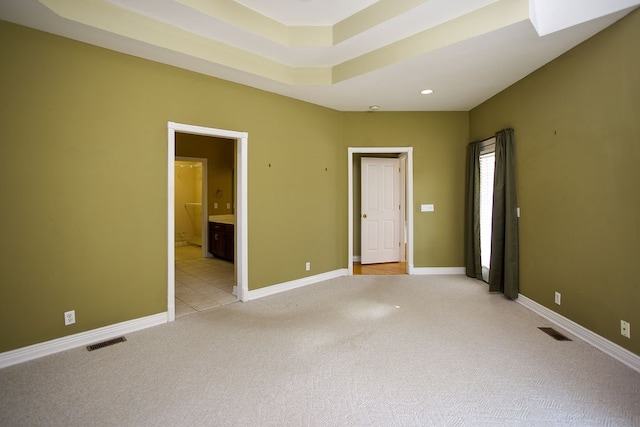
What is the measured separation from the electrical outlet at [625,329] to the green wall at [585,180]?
0.03 m

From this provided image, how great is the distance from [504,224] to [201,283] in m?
4.41

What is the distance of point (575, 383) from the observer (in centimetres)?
221

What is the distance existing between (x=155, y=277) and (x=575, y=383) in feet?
A: 12.2

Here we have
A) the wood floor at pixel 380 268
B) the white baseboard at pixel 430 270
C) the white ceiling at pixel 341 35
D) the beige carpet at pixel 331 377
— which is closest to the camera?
the beige carpet at pixel 331 377

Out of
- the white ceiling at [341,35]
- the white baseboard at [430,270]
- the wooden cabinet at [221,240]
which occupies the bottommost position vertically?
the white baseboard at [430,270]

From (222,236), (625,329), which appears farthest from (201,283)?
(625,329)

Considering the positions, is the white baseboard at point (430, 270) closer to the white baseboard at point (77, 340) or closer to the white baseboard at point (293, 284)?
the white baseboard at point (293, 284)

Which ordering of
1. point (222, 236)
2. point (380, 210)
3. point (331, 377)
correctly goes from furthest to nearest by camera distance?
point (222, 236)
point (380, 210)
point (331, 377)

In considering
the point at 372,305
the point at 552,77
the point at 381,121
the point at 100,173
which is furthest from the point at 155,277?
the point at 552,77

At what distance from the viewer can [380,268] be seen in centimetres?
593

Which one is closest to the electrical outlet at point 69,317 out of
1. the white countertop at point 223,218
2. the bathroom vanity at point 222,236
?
Answer: the bathroom vanity at point 222,236

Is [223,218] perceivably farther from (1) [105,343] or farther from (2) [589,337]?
(2) [589,337]

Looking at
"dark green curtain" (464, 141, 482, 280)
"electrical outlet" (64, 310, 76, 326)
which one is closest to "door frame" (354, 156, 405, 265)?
"dark green curtain" (464, 141, 482, 280)

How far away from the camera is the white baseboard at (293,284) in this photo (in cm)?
410
